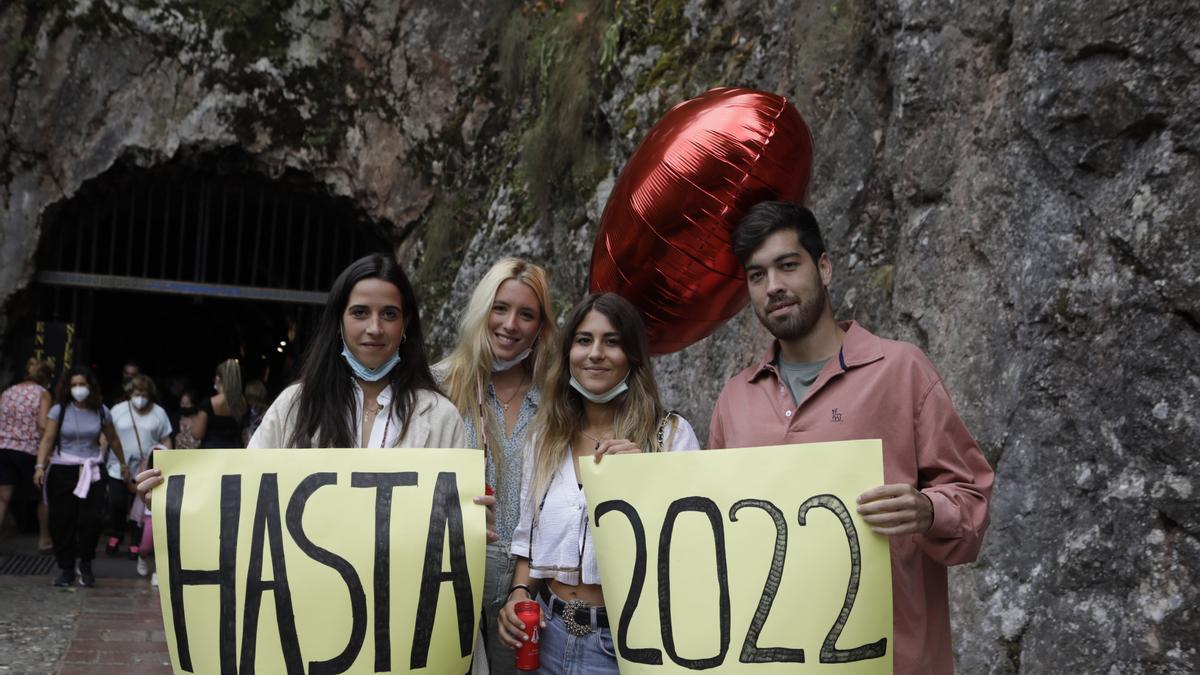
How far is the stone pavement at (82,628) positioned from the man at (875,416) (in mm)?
4456

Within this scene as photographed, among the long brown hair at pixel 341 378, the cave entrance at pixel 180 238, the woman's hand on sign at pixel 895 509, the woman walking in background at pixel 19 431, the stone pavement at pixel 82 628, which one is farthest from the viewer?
the cave entrance at pixel 180 238

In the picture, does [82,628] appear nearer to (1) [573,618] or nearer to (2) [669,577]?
(1) [573,618]

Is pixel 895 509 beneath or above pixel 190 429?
beneath

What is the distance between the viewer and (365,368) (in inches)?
113

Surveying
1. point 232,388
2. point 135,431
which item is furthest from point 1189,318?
point 135,431

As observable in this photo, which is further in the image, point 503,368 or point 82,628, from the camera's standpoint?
point 82,628

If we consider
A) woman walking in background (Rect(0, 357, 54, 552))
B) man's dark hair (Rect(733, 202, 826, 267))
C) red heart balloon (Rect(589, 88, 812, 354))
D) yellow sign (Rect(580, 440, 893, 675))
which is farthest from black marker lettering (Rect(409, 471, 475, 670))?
woman walking in background (Rect(0, 357, 54, 552))

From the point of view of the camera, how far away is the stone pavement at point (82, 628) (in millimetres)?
5602

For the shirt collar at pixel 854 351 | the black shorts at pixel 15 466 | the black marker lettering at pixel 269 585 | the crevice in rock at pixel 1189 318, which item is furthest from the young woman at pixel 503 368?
the black shorts at pixel 15 466

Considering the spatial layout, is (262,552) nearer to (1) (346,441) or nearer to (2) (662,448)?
(1) (346,441)

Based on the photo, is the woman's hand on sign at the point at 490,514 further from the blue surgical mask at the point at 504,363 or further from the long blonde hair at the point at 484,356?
the blue surgical mask at the point at 504,363

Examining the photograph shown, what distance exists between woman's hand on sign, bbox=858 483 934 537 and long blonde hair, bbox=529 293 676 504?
27.4 inches

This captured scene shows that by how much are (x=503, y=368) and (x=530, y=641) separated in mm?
1003

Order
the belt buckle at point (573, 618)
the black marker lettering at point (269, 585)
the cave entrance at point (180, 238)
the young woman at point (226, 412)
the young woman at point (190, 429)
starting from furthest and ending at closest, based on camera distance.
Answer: the cave entrance at point (180, 238) < the young woman at point (190, 429) < the young woman at point (226, 412) < the belt buckle at point (573, 618) < the black marker lettering at point (269, 585)
